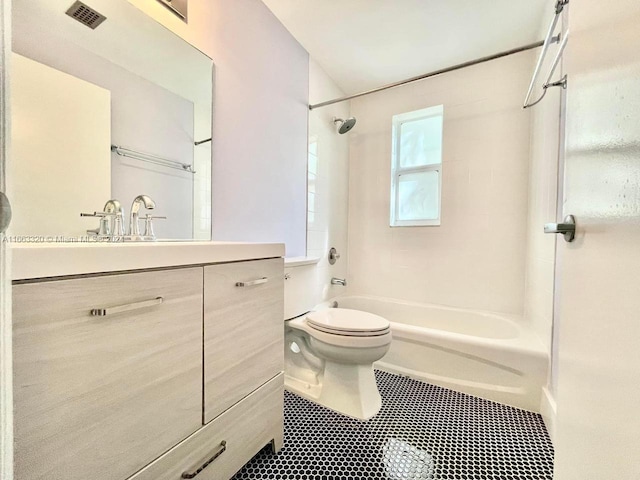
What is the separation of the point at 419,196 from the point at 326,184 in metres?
0.85

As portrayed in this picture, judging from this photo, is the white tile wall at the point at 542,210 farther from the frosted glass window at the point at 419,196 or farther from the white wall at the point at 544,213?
the frosted glass window at the point at 419,196

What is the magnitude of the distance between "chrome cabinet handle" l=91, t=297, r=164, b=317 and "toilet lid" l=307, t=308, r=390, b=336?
94cm

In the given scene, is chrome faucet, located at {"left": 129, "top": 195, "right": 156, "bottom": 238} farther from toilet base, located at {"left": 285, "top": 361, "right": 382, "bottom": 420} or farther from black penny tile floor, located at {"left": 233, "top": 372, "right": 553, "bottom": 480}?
toilet base, located at {"left": 285, "top": 361, "right": 382, "bottom": 420}

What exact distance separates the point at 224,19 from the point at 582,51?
1.53 metres

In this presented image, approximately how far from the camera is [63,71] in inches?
36.7

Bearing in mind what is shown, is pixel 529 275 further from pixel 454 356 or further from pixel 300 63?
pixel 300 63

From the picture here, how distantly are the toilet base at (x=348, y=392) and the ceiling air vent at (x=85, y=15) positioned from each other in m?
1.78

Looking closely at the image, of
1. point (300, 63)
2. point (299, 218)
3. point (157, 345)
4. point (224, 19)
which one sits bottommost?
point (157, 345)

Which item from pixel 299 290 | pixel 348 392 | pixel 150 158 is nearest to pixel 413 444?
pixel 348 392

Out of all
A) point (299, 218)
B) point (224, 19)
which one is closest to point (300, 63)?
point (224, 19)

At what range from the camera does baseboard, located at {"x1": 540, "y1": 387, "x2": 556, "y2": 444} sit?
4.11ft

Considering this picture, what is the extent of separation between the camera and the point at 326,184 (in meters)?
2.43

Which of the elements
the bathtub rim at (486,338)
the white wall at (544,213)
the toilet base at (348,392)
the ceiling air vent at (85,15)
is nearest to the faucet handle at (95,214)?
the ceiling air vent at (85,15)

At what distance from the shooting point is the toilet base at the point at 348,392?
1442 millimetres
